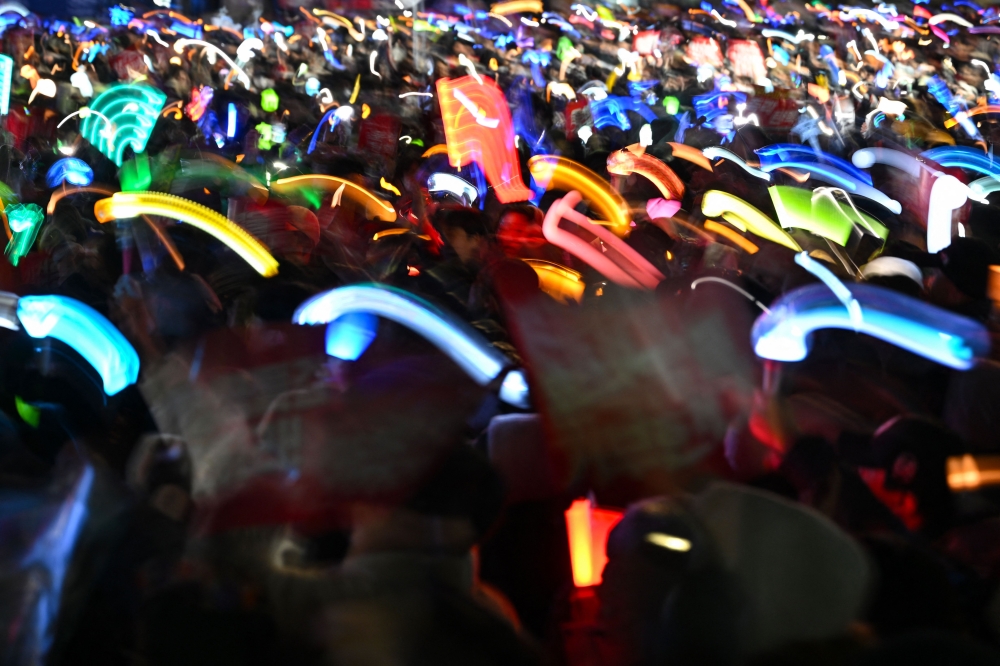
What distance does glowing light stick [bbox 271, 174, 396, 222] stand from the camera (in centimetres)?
445

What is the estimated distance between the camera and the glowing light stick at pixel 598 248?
11.2ft

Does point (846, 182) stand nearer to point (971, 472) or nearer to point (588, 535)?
point (971, 472)

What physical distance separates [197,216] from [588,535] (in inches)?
81.7

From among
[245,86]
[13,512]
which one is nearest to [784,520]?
[13,512]

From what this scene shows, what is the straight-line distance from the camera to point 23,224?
390cm

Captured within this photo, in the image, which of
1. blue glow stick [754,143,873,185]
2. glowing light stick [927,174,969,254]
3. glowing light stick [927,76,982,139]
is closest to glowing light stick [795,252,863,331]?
glowing light stick [927,174,969,254]

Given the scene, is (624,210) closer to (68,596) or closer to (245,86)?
(68,596)

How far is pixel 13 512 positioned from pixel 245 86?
26.1 feet

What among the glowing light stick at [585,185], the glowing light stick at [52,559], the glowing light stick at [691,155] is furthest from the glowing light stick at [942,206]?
the glowing light stick at [52,559]

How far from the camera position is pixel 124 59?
7184 mm

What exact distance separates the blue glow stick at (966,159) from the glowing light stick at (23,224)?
5.63 m

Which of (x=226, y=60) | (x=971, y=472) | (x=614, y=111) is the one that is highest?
(x=971, y=472)

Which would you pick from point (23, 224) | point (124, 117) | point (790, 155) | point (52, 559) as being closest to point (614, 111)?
point (790, 155)

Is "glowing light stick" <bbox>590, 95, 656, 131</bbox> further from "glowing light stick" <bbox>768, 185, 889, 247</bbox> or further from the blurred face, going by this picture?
the blurred face
